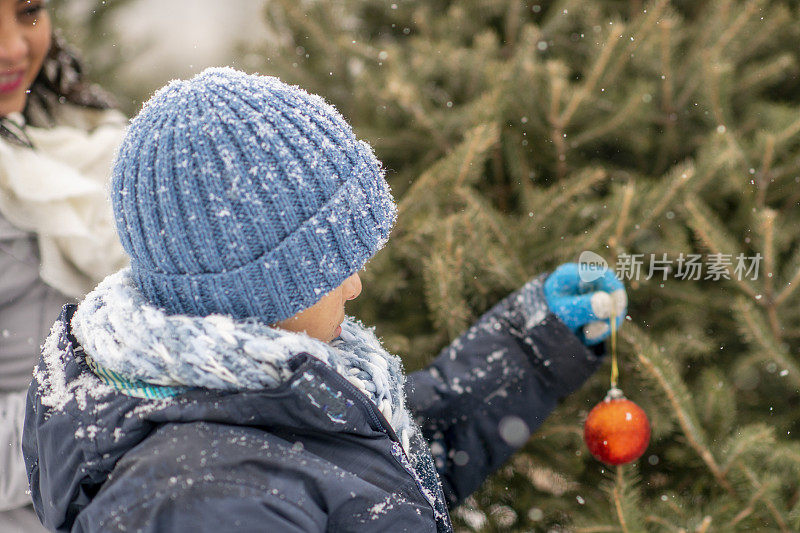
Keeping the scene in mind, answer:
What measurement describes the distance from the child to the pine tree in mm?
421

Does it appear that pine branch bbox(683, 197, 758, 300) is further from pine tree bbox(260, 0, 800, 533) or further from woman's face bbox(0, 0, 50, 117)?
woman's face bbox(0, 0, 50, 117)

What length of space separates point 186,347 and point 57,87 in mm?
1362

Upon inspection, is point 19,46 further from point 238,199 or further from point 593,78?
point 593,78

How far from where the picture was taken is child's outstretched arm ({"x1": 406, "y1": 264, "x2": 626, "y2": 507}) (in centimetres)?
132

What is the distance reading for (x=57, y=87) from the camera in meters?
1.82

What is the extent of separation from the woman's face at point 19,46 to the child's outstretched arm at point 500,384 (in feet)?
4.27

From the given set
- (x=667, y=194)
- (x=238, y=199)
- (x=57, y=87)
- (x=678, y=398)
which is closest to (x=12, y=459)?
(x=238, y=199)

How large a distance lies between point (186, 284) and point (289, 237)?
0.18m

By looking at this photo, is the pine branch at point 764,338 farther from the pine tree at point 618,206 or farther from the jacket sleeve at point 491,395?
the jacket sleeve at point 491,395

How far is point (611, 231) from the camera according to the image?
1.43 m

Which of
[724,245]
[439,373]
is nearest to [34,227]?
[439,373]

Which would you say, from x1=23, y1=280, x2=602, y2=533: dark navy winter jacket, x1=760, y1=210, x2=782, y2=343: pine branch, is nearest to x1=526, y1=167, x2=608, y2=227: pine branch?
x1=760, y1=210, x2=782, y2=343: pine branch

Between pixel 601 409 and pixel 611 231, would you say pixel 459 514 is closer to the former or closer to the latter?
pixel 601 409

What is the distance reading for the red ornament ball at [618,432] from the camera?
116cm
